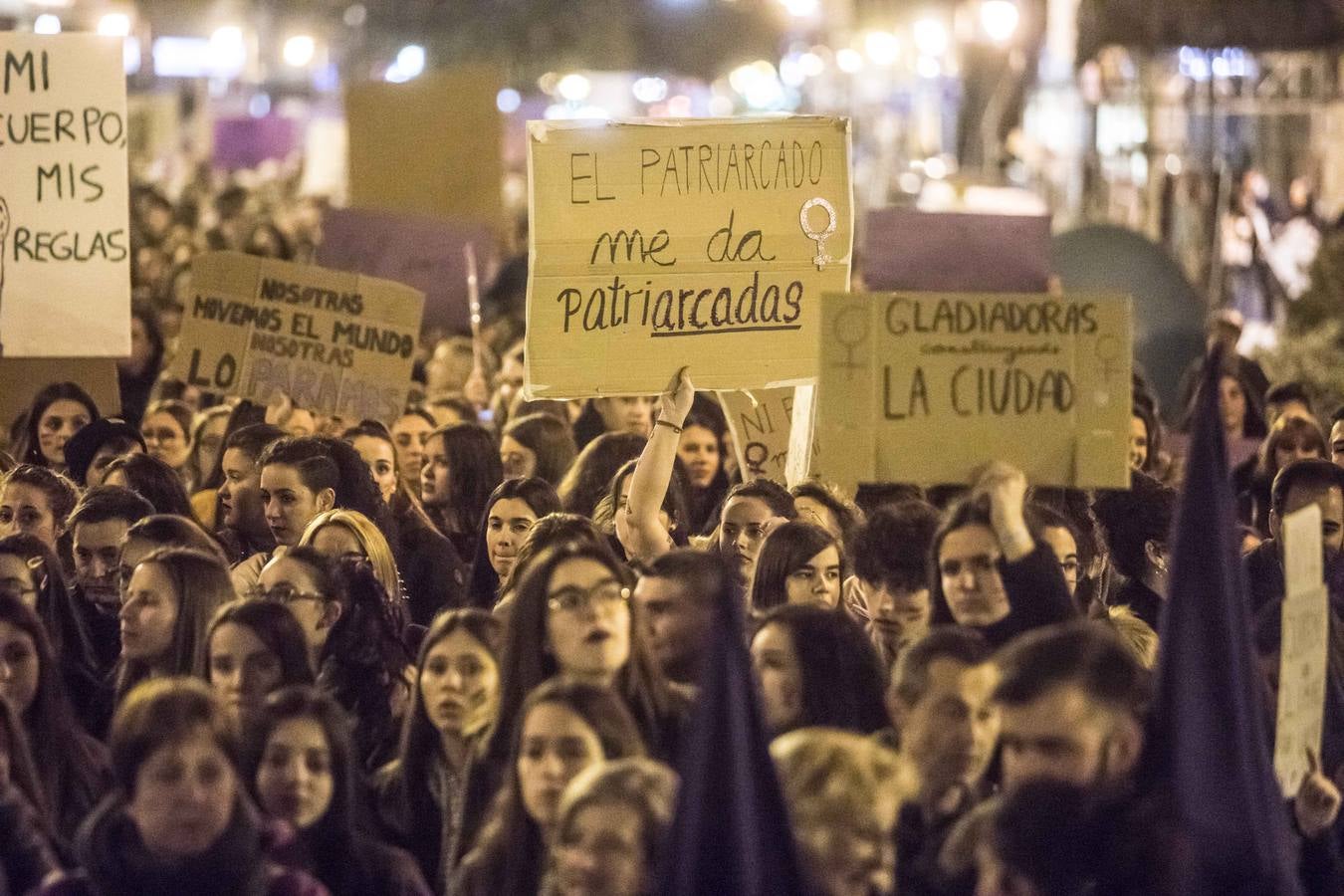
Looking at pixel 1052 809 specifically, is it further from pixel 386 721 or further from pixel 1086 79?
pixel 1086 79

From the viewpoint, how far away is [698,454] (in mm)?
8906

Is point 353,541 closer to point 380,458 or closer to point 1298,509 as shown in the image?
point 380,458

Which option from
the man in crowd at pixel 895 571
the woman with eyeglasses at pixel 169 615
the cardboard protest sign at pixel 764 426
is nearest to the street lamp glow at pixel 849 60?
the cardboard protest sign at pixel 764 426

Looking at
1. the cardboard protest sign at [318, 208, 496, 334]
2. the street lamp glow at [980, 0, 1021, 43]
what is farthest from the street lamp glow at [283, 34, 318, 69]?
the cardboard protest sign at [318, 208, 496, 334]

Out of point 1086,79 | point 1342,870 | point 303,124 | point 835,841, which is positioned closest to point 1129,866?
point 835,841

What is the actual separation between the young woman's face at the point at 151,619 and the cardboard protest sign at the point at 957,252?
6821 millimetres

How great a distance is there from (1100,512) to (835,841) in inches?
133

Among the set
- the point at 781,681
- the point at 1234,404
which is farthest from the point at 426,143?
the point at 781,681

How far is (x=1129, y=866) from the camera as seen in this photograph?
161 inches

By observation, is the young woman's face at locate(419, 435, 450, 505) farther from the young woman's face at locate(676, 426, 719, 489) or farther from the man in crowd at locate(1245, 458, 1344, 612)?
the man in crowd at locate(1245, 458, 1344, 612)

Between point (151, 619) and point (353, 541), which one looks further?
Result: point (353, 541)

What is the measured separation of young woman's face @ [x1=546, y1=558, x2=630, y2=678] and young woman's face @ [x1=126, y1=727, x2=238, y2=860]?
902 millimetres

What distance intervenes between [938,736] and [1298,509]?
2.65m

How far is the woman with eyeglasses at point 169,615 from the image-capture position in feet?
18.2
